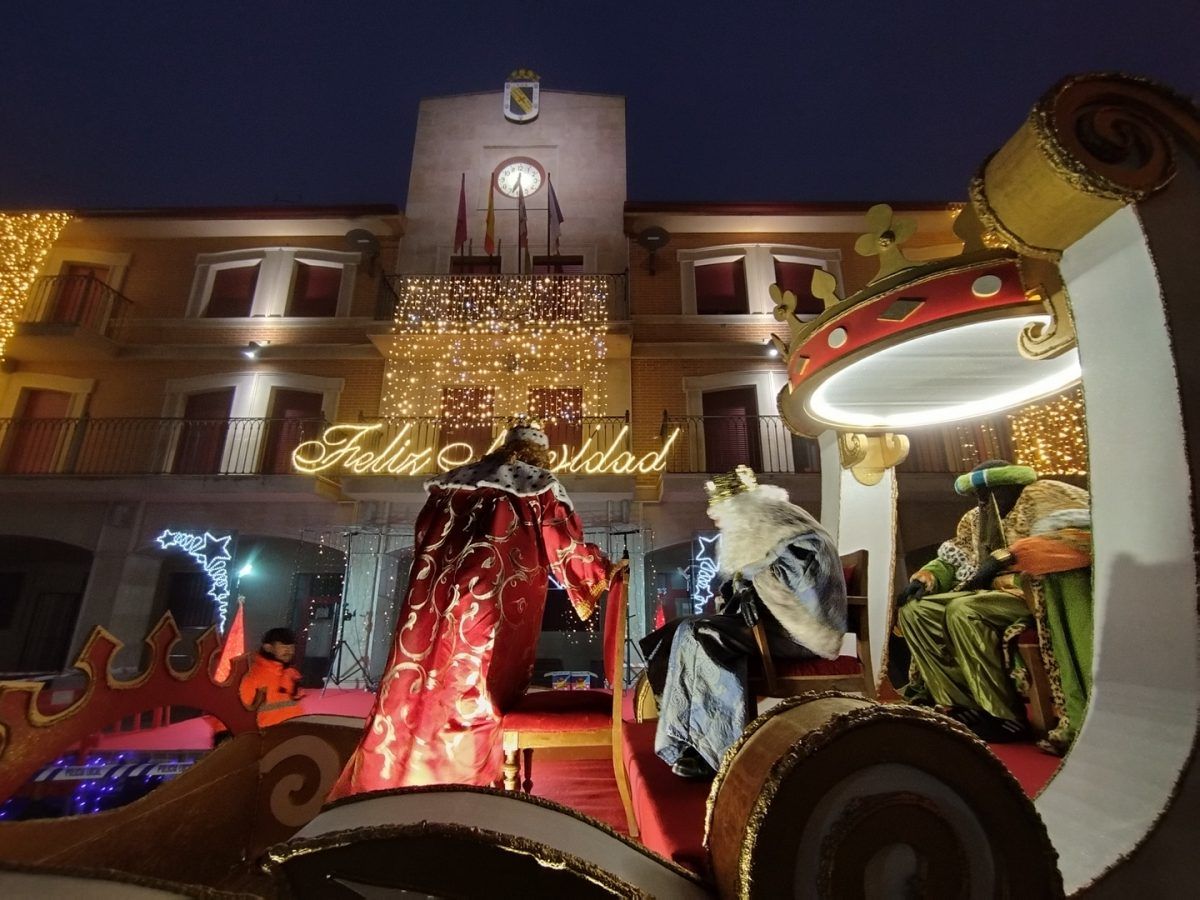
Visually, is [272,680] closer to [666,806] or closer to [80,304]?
[666,806]

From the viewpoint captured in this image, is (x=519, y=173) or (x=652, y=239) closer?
(x=652, y=239)

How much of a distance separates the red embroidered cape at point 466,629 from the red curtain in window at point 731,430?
7.73 m

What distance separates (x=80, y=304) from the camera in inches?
463

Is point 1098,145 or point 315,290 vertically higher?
point 315,290

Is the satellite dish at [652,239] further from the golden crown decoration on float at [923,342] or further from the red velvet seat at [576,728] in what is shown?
the red velvet seat at [576,728]

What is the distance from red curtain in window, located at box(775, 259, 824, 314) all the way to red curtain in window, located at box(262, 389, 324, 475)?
10399mm

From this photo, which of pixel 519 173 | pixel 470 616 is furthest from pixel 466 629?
pixel 519 173

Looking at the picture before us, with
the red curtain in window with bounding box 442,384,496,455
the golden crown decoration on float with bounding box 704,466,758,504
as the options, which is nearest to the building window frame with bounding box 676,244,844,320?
the red curtain in window with bounding box 442,384,496,455

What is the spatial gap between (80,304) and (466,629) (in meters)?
14.7

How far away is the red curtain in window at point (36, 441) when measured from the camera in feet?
35.2

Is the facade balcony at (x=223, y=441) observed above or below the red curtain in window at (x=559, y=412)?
below

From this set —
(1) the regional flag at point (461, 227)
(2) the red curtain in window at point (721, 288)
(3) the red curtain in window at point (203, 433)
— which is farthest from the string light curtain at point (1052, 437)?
(3) the red curtain in window at point (203, 433)

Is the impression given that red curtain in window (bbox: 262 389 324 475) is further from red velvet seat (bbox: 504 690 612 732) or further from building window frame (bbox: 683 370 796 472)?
red velvet seat (bbox: 504 690 612 732)

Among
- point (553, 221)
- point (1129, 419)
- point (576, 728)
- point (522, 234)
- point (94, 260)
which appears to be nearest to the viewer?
point (1129, 419)
